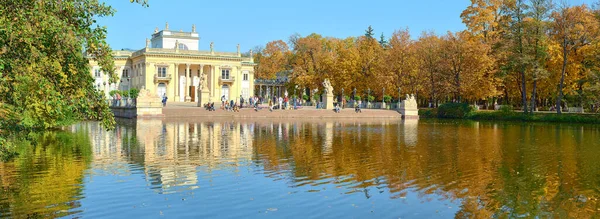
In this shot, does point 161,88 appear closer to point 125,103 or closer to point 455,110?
point 125,103

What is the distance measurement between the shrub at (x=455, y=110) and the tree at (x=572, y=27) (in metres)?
9.71

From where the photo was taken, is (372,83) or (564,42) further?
(372,83)

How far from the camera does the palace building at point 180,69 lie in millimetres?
86312

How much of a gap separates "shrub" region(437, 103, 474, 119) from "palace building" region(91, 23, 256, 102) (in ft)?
101

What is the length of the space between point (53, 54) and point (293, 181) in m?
6.47

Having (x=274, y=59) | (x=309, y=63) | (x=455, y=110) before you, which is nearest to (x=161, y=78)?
(x=274, y=59)

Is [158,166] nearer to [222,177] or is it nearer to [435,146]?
[222,177]

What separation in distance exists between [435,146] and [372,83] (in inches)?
1881

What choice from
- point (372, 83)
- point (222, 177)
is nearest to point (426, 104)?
point (372, 83)

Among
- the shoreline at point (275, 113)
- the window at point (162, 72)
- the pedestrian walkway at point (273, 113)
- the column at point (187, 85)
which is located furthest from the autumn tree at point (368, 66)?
the window at point (162, 72)

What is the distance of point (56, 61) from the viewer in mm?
11844

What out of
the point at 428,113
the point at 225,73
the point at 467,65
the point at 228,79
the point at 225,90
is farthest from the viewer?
the point at 225,90

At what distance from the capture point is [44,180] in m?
14.8

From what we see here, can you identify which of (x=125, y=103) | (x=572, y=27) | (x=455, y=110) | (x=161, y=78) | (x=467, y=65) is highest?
(x=572, y=27)
